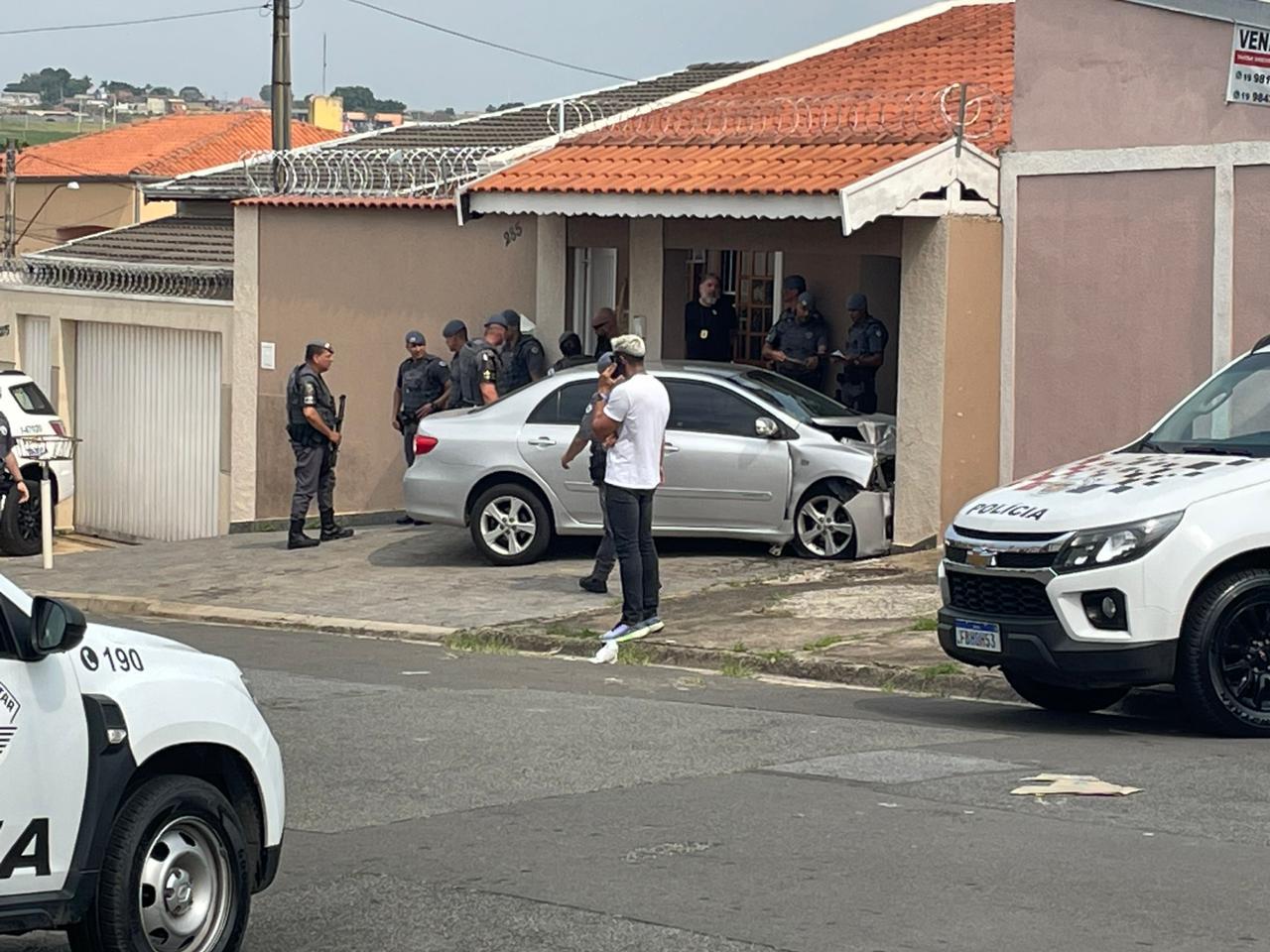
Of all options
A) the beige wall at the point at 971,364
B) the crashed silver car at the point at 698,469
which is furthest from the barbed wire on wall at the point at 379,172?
the beige wall at the point at 971,364

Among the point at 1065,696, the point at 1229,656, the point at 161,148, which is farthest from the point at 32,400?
the point at 161,148

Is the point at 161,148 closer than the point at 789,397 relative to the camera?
No

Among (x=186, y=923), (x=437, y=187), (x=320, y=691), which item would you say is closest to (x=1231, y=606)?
(x=320, y=691)

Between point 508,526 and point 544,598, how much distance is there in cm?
186

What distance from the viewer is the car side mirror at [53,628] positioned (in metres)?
5.20

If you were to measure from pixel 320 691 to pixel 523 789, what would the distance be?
10.4ft

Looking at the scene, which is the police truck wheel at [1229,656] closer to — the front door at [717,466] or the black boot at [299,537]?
the front door at [717,466]

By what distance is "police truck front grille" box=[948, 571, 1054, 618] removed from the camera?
32.0ft

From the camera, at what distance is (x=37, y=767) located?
520 cm

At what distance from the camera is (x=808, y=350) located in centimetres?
1917

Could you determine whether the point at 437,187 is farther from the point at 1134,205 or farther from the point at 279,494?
the point at 1134,205

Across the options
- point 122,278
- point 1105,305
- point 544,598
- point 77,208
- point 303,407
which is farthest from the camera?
point 77,208

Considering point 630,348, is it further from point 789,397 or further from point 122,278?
point 122,278

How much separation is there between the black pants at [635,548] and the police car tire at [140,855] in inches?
290
